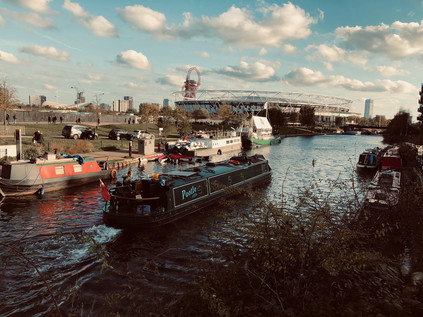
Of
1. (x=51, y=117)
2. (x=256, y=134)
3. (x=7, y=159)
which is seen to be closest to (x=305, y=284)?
(x=7, y=159)

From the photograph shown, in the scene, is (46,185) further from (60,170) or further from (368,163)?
(368,163)

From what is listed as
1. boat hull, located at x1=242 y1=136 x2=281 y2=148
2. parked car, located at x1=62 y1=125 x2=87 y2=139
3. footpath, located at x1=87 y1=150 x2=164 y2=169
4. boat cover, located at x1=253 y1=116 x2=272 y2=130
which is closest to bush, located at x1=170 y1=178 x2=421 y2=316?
footpath, located at x1=87 y1=150 x2=164 y2=169

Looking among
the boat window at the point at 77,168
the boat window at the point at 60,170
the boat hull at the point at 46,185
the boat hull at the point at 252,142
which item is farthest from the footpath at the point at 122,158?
the boat hull at the point at 252,142

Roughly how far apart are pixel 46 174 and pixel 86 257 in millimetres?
12861

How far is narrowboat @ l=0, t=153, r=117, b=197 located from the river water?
36.1 inches

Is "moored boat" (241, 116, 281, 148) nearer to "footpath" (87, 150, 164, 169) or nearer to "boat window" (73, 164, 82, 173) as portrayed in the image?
"footpath" (87, 150, 164, 169)

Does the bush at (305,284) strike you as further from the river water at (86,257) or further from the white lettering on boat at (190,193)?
the white lettering on boat at (190,193)

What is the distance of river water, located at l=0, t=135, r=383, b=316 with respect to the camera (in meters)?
10.1

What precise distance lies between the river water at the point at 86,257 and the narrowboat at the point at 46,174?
0.92 metres

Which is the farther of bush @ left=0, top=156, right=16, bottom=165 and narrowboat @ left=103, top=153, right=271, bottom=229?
bush @ left=0, top=156, right=16, bottom=165

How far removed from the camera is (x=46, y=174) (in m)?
23.5

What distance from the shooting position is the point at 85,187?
85.1 feet

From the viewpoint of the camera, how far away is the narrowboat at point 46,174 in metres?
21.9

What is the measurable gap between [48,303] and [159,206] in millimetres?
7618
